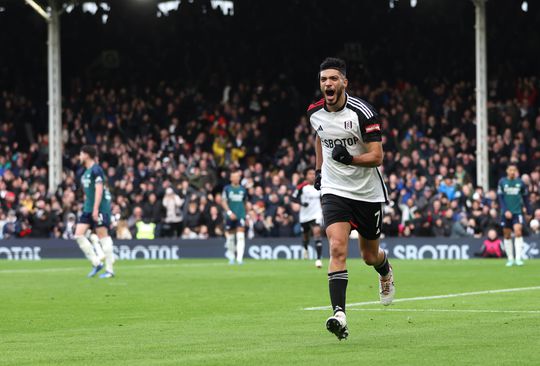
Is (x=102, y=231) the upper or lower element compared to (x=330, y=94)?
lower

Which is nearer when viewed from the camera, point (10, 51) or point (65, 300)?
point (65, 300)

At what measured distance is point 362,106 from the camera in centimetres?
1058

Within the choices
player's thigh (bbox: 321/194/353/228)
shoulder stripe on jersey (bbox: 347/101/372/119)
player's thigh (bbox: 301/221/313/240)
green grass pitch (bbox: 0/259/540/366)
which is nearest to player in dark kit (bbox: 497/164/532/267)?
green grass pitch (bbox: 0/259/540/366)

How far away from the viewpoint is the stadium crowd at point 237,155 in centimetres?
3341

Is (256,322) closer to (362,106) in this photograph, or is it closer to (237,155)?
(362,106)

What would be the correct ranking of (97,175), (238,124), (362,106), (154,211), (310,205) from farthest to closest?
(238,124) < (154,211) < (310,205) < (97,175) < (362,106)

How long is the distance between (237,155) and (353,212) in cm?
2802

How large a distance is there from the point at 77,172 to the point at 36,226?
11.9 ft

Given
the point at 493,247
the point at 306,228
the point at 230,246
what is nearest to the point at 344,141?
the point at 306,228

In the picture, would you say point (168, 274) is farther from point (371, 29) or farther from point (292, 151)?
point (371, 29)

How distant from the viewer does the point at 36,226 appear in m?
36.4

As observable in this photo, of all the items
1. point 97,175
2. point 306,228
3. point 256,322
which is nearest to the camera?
point 256,322

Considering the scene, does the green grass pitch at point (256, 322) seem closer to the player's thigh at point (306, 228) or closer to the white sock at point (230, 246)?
the player's thigh at point (306, 228)

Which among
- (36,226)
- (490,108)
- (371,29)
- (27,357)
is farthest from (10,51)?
(27,357)
